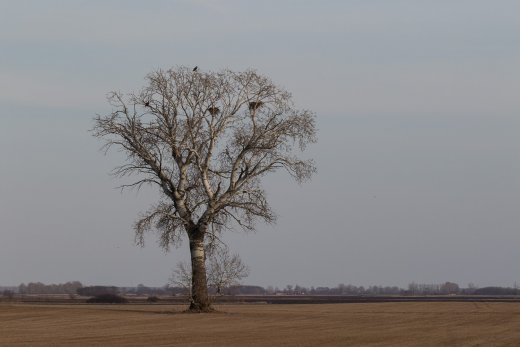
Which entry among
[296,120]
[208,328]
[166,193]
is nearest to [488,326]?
[208,328]

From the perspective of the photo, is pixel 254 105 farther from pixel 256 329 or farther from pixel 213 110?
pixel 256 329

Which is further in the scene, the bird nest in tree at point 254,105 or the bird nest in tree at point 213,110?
the bird nest in tree at point 254,105

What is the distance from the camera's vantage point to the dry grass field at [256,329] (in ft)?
102

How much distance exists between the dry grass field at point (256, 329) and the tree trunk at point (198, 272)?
143 cm

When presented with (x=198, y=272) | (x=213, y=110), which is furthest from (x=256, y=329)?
(x=213, y=110)

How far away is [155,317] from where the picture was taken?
45.9 meters

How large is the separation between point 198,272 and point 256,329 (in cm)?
1282

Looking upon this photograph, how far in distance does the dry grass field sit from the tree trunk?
56.2 inches

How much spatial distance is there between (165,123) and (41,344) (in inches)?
838

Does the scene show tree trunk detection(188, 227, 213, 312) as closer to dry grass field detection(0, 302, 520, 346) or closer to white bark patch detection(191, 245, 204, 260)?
white bark patch detection(191, 245, 204, 260)

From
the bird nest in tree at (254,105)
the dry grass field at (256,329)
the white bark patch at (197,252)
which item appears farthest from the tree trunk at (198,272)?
the bird nest in tree at (254,105)

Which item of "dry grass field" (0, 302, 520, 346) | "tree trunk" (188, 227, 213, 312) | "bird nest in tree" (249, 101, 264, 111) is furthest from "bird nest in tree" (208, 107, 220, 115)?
"dry grass field" (0, 302, 520, 346)

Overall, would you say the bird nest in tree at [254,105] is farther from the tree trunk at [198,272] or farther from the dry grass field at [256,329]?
the dry grass field at [256,329]

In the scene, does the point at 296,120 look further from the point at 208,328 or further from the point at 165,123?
the point at 208,328
